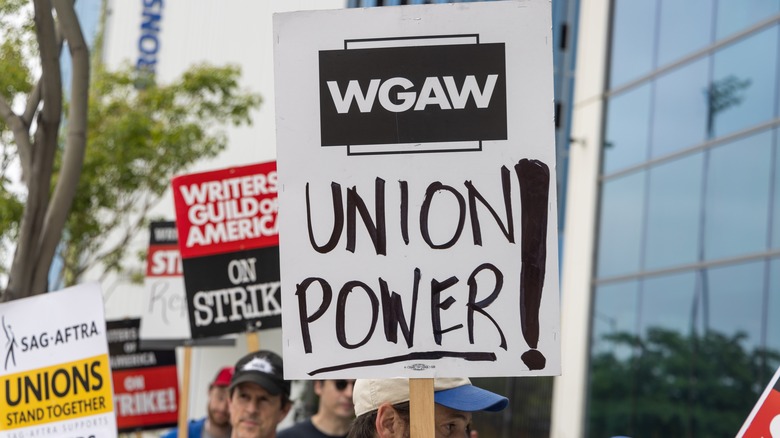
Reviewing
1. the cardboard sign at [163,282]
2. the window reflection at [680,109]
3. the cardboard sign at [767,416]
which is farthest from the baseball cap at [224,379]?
the window reflection at [680,109]

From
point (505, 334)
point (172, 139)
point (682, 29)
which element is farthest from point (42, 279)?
point (172, 139)

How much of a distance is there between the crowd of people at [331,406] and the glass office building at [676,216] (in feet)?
24.8

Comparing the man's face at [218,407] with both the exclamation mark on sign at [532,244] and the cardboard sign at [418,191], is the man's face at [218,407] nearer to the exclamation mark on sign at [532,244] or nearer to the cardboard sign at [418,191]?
the cardboard sign at [418,191]

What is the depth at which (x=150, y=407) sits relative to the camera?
10.5m

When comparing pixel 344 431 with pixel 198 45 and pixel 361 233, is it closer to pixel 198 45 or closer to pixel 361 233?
pixel 361 233

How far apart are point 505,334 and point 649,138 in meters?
13.8

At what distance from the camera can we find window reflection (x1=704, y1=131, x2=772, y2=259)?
1416 centimetres

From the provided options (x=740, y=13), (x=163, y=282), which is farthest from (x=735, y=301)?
(x=163, y=282)

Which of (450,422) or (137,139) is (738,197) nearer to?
(137,139)

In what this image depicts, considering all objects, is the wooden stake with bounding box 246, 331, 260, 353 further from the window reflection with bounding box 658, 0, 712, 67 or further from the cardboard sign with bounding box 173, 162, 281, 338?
the window reflection with bounding box 658, 0, 712, 67

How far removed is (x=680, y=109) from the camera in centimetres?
1631

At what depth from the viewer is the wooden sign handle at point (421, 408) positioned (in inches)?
144

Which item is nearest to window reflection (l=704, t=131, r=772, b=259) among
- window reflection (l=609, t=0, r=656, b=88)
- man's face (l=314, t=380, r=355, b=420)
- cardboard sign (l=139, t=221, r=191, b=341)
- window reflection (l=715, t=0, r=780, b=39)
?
window reflection (l=715, t=0, r=780, b=39)

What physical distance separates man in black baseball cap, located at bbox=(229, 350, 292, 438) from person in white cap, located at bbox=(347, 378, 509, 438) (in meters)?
1.54
